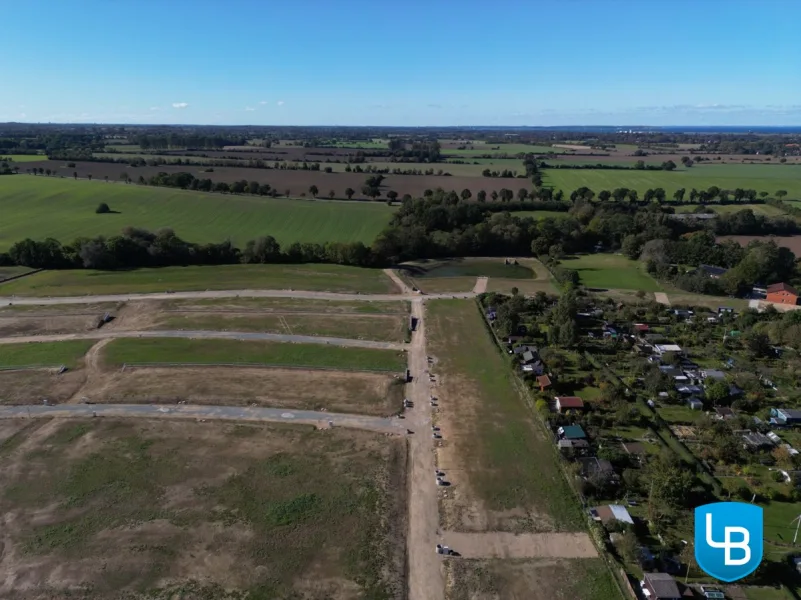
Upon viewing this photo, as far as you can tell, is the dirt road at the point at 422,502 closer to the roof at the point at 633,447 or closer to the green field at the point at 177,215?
the roof at the point at 633,447

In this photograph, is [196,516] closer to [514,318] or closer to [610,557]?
[610,557]

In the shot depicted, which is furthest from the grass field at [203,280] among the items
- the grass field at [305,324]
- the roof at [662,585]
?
the roof at [662,585]

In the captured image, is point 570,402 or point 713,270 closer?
point 570,402

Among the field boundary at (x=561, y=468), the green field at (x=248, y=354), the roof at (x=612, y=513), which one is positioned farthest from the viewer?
the green field at (x=248, y=354)

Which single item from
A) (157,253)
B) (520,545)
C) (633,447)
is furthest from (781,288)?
(157,253)

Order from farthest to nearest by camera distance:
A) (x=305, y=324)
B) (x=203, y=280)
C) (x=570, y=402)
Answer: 1. (x=203, y=280)
2. (x=305, y=324)
3. (x=570, y=402)

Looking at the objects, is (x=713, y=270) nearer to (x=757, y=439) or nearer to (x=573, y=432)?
(x=757, y=439)

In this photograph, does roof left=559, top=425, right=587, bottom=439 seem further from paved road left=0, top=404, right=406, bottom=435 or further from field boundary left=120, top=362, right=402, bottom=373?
field boundary left=120, top=362, right=402, bottom=373

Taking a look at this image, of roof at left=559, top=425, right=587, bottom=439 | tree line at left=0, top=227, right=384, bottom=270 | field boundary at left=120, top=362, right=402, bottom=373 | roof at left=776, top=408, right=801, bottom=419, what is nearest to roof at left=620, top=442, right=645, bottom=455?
roof at left=559, top=425, right=587, bottom=439
